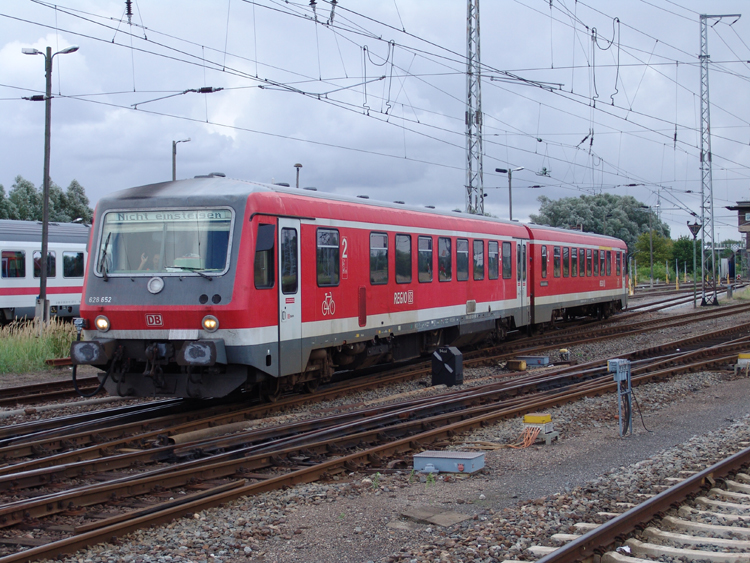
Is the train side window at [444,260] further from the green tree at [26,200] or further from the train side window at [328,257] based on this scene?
the green tree at [26,200]

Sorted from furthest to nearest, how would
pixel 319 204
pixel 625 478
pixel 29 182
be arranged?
pixel 29 182, pixel 319 204, pixel 625 478

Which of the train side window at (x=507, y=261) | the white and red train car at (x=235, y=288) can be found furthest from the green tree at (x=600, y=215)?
the white and red train car at (x=235, y=288)

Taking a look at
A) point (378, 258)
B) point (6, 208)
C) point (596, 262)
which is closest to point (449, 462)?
point (378, 258)

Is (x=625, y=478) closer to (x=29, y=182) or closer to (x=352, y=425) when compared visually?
(x=352, y=425)

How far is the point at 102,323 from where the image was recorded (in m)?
10.6

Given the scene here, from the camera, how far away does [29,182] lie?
54406mm

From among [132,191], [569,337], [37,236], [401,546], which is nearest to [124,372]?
[132,191]

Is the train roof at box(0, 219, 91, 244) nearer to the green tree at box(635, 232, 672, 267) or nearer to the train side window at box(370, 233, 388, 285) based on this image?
the train side window at box(370, 233, 388, 285)

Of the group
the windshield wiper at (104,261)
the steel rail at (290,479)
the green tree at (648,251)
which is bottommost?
the steel rail at (290,479)

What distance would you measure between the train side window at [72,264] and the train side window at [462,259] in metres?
15.6

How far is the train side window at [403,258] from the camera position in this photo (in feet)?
46.1

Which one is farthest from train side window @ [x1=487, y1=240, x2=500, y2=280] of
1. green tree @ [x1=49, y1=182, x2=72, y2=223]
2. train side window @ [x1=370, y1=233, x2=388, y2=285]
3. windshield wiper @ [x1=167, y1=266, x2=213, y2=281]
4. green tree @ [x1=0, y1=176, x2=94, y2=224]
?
green tree @ [x1=49, y1=182, x2=72, y2=223]

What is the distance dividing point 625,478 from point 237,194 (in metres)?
6.02

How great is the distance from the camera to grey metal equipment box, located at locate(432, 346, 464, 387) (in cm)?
1367
